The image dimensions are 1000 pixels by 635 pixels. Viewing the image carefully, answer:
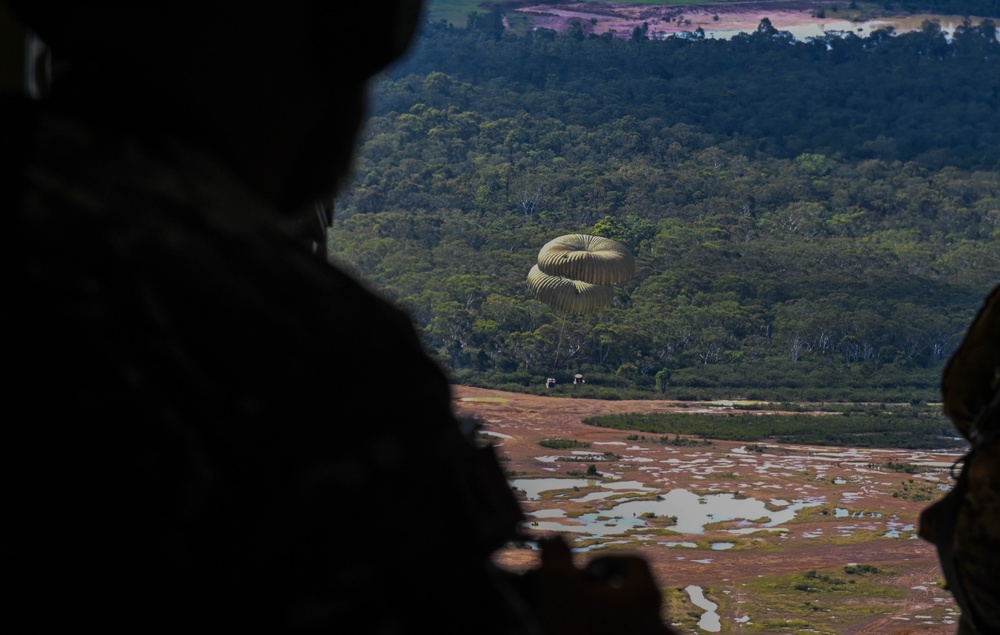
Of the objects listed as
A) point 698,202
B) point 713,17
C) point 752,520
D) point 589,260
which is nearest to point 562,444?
point 752,520

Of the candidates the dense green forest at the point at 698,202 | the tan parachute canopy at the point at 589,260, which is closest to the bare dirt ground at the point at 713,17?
the dense green forest at the point at 698,202

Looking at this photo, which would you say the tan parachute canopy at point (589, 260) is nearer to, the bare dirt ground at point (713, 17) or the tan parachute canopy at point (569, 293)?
the tan parachute canopy at point (569, 293)

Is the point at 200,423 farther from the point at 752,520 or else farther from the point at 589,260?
the point at 589,260

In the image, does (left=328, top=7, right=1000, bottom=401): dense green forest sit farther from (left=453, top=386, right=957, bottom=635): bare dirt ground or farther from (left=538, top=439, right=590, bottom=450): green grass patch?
(left=538, top=439, right=590, bottom=450): green grass patch

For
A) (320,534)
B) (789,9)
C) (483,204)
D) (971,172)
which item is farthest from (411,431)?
(789,9)

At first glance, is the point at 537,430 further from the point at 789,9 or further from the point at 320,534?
the point at 789,9

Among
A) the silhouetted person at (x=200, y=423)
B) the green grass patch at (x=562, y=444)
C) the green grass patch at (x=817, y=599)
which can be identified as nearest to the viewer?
the silhouetted person at (x=200, y=423)

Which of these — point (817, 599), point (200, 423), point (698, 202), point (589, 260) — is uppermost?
point (698, 202)
